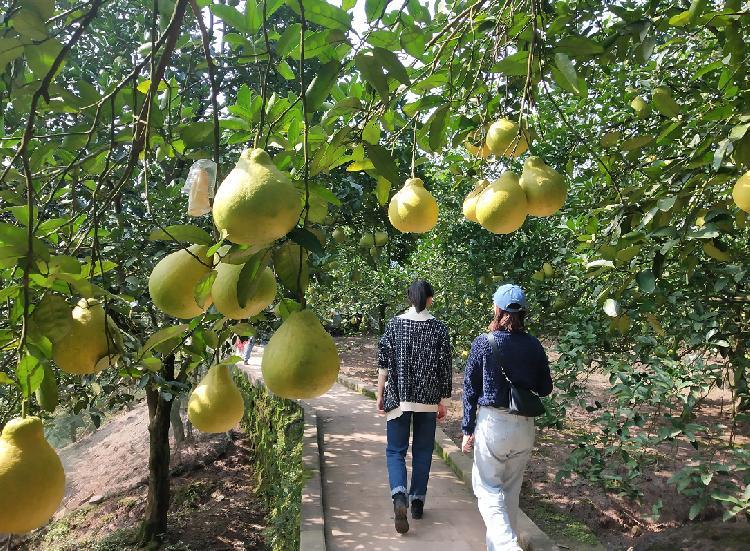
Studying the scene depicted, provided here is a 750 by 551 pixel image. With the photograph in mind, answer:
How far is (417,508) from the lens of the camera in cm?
372

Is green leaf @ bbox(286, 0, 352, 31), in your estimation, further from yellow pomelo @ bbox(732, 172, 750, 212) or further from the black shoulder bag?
the black shoulder bag

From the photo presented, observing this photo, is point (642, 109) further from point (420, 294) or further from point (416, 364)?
point (416, 364)

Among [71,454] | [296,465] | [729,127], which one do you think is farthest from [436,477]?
[71,454]

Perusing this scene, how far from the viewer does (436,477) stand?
4609mm

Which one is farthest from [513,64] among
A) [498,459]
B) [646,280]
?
[498,459]

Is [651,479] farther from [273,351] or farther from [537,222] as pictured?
[273,351]

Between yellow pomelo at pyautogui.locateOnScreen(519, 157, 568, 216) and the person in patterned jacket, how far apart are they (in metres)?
2.19

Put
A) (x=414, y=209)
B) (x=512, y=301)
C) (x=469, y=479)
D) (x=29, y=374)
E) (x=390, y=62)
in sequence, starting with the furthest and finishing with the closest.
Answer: (x=469, y=479) < (x=512, y=301) < (x=414, y=209) < (x=390, y=62) < (x=29, y=374)

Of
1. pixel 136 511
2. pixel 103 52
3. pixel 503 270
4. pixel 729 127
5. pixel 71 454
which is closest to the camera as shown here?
pixel 729 127

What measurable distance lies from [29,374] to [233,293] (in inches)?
14.1

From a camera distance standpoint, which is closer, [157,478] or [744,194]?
[744,194]

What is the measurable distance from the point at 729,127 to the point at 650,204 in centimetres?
36

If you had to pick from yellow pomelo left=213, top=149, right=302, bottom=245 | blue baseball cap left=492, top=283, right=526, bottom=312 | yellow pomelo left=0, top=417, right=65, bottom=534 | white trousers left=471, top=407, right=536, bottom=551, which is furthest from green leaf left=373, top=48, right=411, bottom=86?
white trousers left=471, top=407, right=536, bottom=551

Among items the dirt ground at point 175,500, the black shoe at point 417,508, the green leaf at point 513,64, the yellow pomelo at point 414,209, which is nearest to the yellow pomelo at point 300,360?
the yellow pomelo at point 414,209
